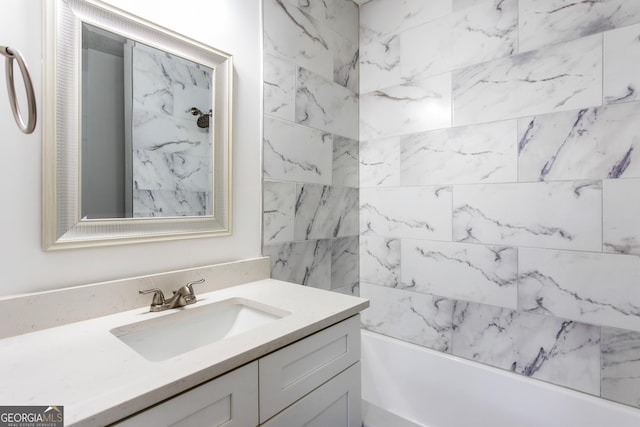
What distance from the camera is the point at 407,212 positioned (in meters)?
2.05

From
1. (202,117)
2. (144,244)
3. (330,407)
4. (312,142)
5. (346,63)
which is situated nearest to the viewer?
(330,407)

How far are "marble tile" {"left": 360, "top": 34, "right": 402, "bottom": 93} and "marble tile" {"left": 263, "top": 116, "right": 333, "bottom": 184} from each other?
0.56 m

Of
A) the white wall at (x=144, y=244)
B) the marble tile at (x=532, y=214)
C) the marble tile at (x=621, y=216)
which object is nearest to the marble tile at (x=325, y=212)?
the white wall at (x=144, y=244)

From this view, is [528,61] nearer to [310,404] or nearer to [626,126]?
[626,126]

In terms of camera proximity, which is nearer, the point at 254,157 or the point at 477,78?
the point at 254,157

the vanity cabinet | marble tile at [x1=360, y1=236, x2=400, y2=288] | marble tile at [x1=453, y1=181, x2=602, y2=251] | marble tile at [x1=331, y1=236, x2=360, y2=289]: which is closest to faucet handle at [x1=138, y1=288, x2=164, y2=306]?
the vanity cabinet

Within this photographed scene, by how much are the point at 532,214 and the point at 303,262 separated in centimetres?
123

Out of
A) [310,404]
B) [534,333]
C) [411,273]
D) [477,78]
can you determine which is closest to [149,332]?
[310,404]

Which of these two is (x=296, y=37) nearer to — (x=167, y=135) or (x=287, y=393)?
(x=167, y=135)

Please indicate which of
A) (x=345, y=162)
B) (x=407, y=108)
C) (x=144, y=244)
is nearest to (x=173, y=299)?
(x=144, y=244)

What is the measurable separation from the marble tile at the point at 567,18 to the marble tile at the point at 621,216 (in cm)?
71

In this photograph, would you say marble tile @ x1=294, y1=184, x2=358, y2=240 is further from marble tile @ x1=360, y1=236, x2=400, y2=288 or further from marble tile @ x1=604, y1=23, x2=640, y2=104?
marble tile @ x1=604, y1=23, x2=640, y2=104

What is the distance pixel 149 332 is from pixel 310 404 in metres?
0.58

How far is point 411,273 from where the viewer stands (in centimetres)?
204
